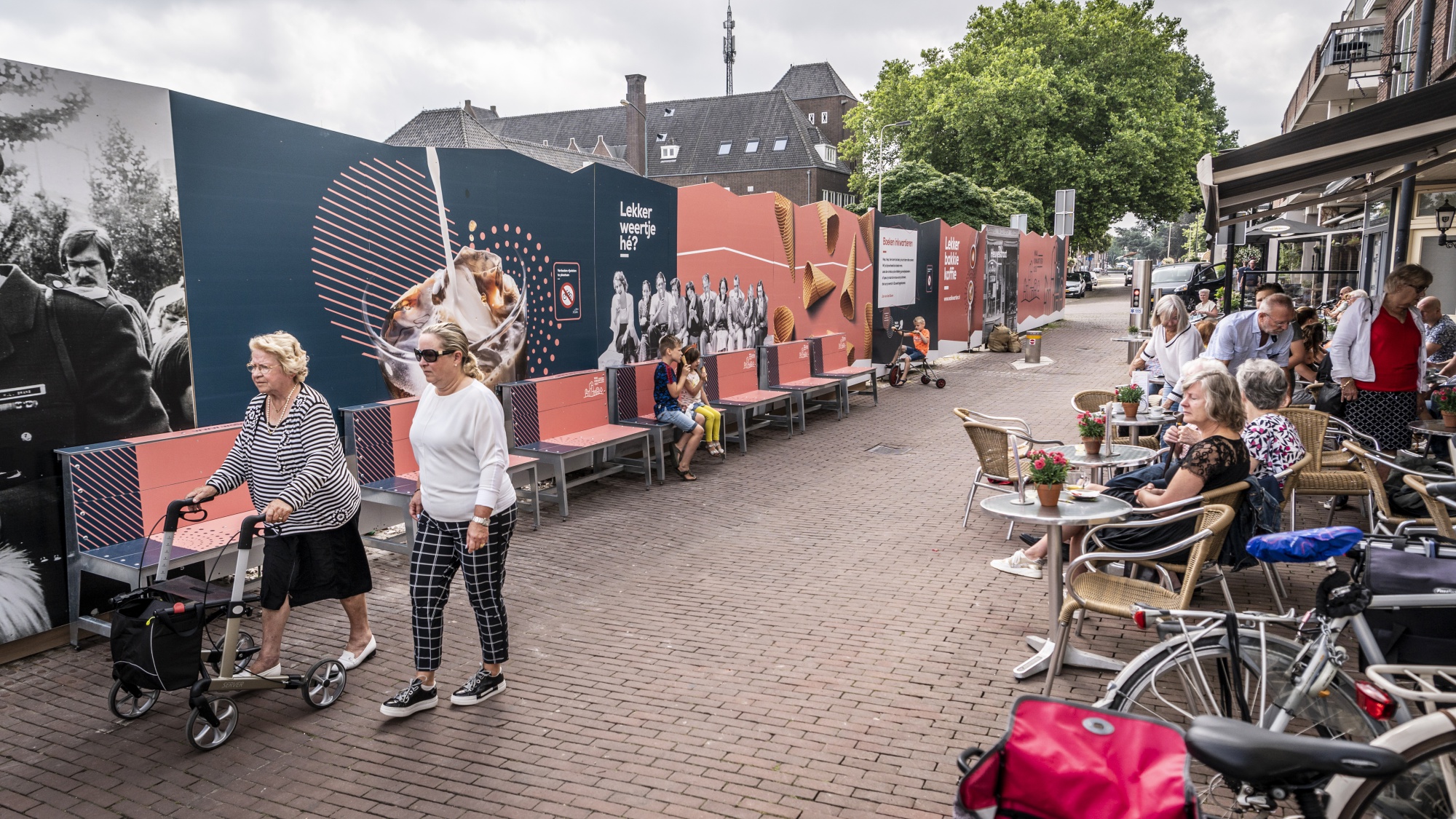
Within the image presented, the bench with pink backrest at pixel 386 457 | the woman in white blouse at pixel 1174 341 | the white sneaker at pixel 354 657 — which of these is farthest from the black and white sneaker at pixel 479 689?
the woman in white blouse at pixel 1174 341

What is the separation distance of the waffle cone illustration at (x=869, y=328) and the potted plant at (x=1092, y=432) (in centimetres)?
1051

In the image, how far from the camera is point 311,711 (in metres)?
4.56

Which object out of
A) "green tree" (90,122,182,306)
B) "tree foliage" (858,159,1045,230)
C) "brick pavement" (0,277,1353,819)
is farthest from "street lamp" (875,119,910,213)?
"green tree" (90,122,182,306)

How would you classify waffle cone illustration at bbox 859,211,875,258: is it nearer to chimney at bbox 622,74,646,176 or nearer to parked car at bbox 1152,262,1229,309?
parked car at bbox 1152,262,1229,309

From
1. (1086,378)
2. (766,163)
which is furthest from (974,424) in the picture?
(766,163)

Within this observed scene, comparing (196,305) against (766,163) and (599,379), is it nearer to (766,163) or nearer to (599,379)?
(599,379)

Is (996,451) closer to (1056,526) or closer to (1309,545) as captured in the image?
(1056,526)

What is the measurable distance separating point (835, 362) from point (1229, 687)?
454 inches

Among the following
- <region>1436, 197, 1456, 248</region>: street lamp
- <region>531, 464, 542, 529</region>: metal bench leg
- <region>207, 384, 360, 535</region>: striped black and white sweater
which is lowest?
<region>531, 464, 542, 529</region>: metal bench leg

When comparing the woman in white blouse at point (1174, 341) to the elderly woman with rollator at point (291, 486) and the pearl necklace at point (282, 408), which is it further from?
the pearl necklace at point (282, 408)

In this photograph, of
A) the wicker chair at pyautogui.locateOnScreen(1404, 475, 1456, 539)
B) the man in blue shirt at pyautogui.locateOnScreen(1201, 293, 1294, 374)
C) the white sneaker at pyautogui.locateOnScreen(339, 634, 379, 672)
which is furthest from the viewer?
the man in blue shirt at pyautogui.locateOnScreen(1201, 293, 1294, 374)

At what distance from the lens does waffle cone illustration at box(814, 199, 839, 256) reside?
1503cm

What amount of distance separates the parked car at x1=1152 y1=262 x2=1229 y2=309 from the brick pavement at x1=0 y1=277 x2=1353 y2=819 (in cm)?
Result: 1054

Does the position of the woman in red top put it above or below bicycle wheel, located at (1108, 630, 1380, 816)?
above
